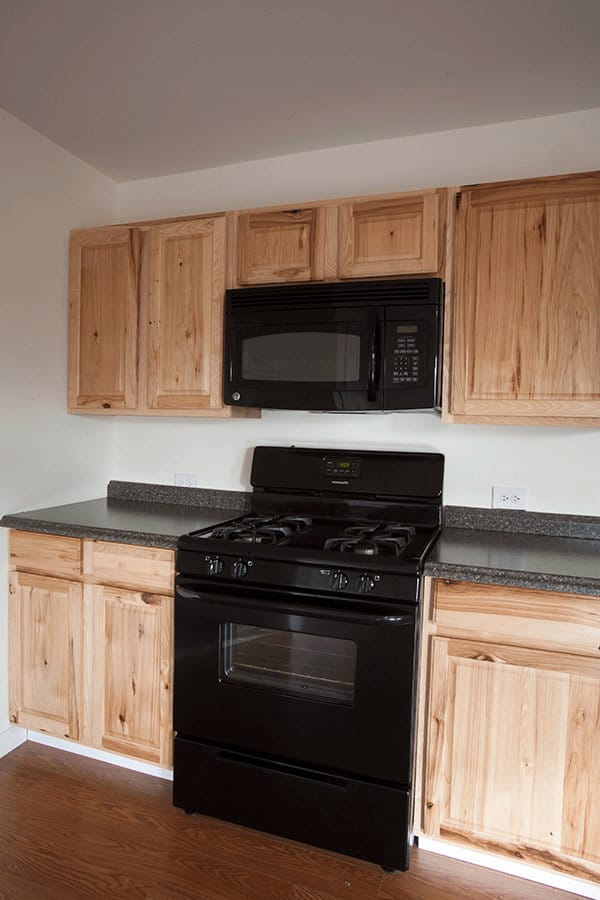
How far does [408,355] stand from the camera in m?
1.98

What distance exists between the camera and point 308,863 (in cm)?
178

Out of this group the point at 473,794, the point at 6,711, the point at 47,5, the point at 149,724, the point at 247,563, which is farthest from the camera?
the point at 6,711

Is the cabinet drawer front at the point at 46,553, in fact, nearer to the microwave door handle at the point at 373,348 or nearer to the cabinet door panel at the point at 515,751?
the microwave door handle at the point at 373,348

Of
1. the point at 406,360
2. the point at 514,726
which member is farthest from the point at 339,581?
the point at 406,360

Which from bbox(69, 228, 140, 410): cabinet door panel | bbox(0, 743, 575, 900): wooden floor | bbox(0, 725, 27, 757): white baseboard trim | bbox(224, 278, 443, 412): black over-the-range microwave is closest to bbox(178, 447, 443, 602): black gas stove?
bbox(224, 278, 443, 412): black over-the-range microwave

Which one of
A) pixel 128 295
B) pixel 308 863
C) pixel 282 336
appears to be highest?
pixel 128 295

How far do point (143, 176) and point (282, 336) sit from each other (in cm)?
125

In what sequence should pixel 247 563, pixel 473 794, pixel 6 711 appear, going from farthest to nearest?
1. pixel 6 711
2. pixel 247 563
3. pixel 473 794

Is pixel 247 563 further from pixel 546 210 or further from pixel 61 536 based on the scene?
pixel 546 210

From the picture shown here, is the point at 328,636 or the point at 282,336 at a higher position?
the point at 282,336

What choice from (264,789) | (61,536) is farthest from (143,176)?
(264,789)

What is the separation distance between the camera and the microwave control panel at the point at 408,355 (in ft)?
6.45

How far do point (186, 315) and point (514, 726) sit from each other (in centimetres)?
180

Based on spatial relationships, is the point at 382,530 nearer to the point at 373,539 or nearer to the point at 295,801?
the point at 373,539
